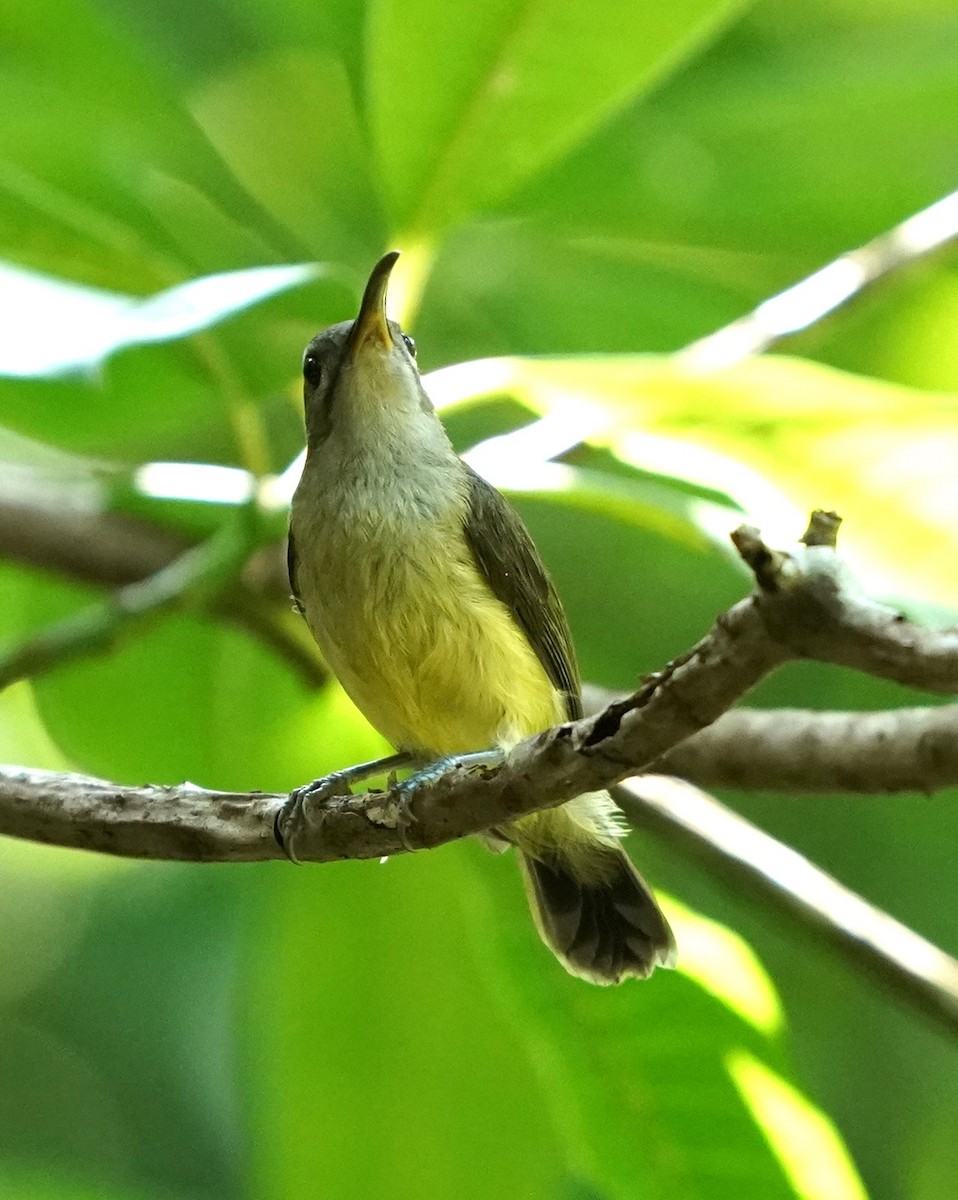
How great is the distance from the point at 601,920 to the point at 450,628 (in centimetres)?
64

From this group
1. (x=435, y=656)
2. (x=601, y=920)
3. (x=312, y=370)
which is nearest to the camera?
(x=435, y=656)

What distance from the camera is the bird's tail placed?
8.63 ft

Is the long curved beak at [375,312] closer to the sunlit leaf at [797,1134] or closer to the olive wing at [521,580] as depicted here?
the olive wing at [521,580]

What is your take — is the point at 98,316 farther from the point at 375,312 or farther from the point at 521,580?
the point at 521,580

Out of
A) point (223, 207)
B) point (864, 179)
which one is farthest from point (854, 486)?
point (223, 207)

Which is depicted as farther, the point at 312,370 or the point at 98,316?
the point at 312,370

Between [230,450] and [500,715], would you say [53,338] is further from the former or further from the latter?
[230,450]

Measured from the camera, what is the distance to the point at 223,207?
345cm

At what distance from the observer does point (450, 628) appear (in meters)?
2.51

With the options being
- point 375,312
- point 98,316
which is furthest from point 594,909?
point 98,316

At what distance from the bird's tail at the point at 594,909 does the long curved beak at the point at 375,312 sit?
0.92 metres

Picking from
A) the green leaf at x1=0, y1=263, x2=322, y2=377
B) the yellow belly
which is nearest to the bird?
the yellow belly

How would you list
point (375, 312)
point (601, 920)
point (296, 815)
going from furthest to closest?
point (601, 920), point (375, 312), point (296, 815)

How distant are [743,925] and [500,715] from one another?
5.14 ft
